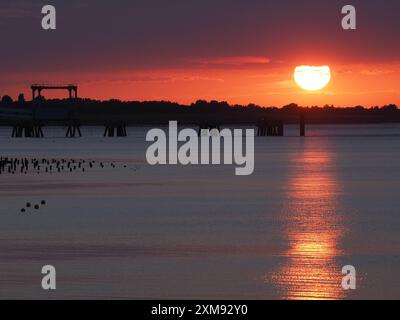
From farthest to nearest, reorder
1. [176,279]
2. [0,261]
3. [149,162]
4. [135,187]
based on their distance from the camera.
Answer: [149,162]
[135,187]
[0,261]
[176,279]

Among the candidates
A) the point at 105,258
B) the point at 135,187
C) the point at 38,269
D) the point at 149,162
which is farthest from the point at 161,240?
the point at 149,162

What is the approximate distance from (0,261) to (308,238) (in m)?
10.1

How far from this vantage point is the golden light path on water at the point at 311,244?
2531 cm

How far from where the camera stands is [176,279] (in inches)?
1043

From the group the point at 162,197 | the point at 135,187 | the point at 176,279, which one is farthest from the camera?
the point at 135,187

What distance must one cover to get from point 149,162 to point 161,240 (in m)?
57.4

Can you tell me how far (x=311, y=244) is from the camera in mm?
33188

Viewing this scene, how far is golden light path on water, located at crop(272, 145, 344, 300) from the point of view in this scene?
2531 cm

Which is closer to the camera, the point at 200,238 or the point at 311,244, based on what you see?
the point at 311,244

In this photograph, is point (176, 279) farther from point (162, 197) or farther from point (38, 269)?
point (162, 197)

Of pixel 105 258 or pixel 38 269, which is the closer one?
pixel 38 269

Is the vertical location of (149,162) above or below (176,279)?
above
